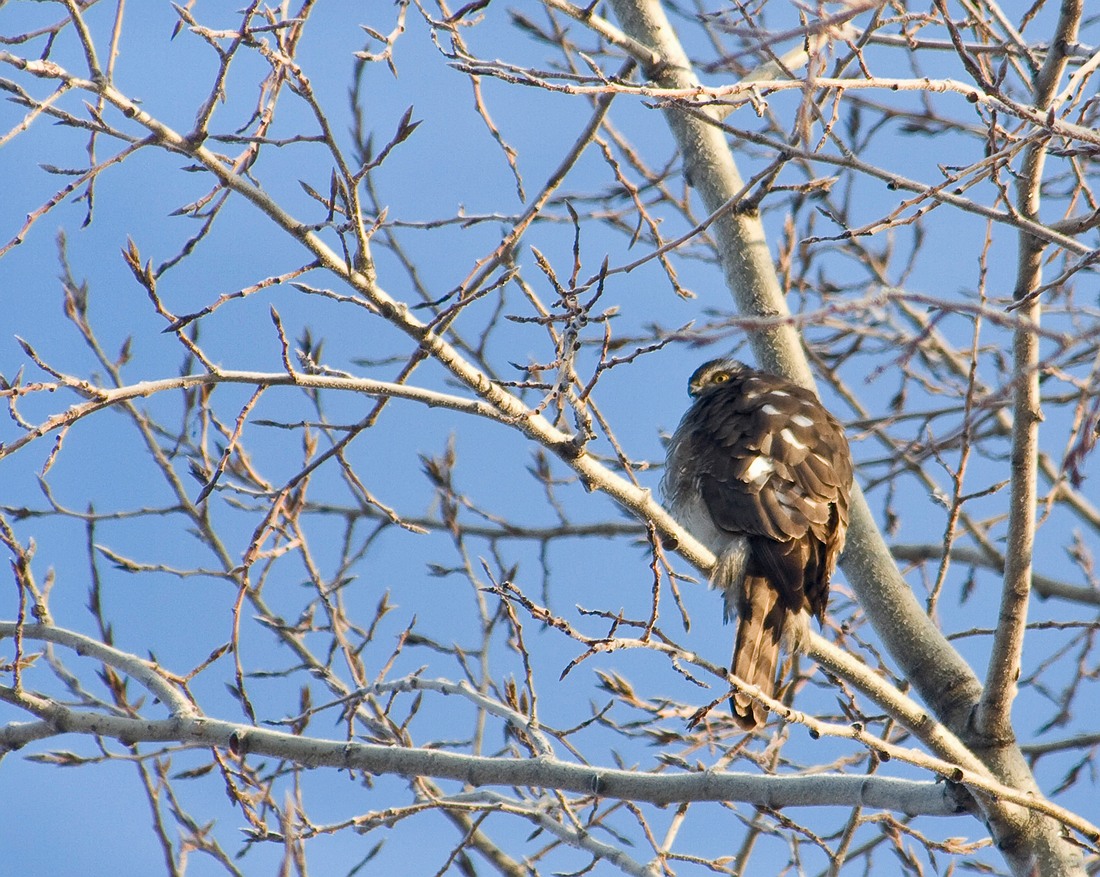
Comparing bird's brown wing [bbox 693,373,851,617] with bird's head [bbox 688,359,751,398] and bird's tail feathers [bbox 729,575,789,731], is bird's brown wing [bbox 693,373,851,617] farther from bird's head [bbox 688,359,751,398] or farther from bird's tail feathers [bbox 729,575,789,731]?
bird's head [bbox 688,359,751,398]

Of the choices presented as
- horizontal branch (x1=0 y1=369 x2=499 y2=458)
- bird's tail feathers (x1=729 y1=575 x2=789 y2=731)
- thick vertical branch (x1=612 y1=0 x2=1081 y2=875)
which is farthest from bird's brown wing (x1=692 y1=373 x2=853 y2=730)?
horizontal branch (x1=0 y1=369 x2=499 y2=458)

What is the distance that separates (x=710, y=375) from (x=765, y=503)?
4.97 feet

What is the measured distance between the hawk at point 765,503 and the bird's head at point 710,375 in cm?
67

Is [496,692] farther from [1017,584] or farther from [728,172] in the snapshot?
[728,172]

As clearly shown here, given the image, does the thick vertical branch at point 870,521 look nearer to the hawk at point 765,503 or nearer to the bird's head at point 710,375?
the hawk at point 765,503

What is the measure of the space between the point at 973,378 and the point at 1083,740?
2138mm

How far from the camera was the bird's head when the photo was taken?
18.4ft

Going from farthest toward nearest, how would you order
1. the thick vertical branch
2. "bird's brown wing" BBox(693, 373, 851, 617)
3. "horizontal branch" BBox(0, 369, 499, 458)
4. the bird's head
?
the bird's head
"bird's brown wing" BBox(693, 373, 851, 617)
the thick vertical branch
"horizontal branch" BBox(0, 369, 499, 458)

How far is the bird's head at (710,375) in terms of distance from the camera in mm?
5602

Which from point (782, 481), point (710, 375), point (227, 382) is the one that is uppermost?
point (710, 375)

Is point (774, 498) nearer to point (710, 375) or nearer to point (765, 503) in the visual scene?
point (765, 503)

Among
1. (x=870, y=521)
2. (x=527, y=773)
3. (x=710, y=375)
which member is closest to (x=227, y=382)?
(x=527, y=773)

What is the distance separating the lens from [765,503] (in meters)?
4.20

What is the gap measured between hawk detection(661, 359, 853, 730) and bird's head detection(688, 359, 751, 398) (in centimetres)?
67
